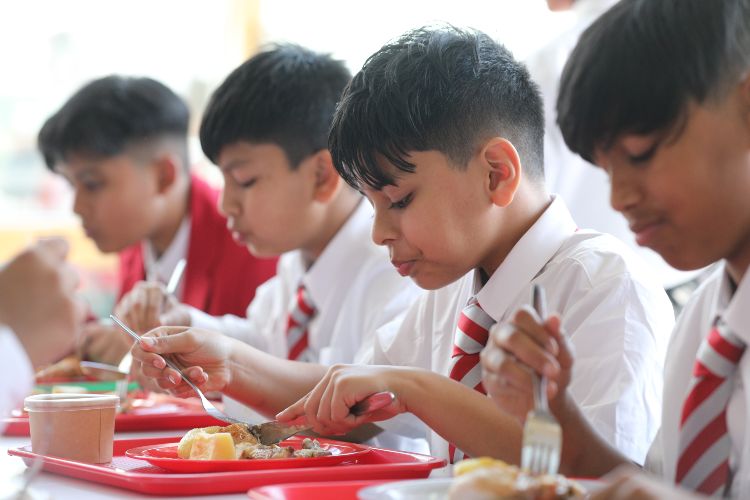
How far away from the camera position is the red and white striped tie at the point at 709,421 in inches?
36.7

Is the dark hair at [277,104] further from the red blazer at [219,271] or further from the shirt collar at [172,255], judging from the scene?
the shirt collar at [172,255]

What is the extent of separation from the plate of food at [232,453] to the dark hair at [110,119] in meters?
1.51

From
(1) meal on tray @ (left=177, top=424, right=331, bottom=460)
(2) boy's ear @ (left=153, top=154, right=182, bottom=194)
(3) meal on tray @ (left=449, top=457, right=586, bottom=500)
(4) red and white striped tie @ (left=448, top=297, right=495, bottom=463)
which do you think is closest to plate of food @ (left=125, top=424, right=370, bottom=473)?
(1) meal on tray @ (left=177, top=424, right=331, bottom=460)

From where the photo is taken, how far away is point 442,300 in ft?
4.91

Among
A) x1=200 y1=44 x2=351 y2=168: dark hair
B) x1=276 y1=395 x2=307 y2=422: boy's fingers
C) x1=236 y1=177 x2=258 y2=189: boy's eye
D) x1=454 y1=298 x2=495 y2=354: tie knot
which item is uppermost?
x1=200 y1=44 x2=351 y2=168: dark hair

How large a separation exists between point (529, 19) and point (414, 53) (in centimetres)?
198

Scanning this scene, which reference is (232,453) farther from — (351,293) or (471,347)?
(351,293)

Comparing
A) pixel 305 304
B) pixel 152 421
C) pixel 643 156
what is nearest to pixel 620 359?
pixel 643 156

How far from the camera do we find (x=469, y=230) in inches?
50.8

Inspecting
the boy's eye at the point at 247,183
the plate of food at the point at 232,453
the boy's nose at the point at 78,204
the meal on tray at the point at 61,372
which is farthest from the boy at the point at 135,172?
the plate of food at the point at 232,453

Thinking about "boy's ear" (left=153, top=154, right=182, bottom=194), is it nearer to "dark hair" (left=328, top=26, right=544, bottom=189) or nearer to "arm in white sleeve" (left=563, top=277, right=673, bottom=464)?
"dark hair" (left=328, top=26, right=544, bottom=189)

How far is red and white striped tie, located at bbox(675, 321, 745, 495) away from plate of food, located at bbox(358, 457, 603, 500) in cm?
19

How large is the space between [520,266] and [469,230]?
0.08 meters

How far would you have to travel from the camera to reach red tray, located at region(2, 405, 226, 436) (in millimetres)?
1500
